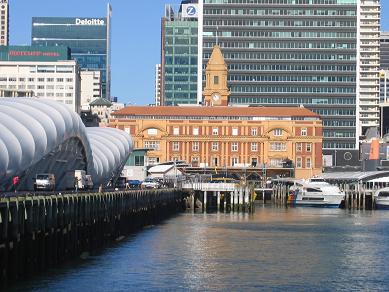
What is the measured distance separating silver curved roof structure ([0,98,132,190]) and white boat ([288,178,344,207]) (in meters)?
46.2

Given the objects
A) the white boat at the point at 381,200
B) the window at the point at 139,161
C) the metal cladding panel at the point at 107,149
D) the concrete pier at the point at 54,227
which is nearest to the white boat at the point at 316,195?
the white boat at the point at 381,200

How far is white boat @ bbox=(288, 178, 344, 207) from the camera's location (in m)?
170

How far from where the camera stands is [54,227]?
212 feet

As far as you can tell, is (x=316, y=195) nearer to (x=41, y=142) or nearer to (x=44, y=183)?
(x=41, y=142)

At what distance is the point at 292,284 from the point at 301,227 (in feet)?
163

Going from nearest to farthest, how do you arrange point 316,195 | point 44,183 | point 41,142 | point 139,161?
point 44,183 → point 41,142 → point 316,195 → point 139,161

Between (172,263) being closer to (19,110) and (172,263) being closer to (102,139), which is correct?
(19,110)

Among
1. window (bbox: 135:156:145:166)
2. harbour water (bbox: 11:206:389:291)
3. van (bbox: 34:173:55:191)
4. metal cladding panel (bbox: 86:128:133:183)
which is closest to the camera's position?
harbour water (bbox: 11:206:389:291)

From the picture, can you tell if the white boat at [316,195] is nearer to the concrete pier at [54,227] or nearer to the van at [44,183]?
the concrete pier at [54,227]

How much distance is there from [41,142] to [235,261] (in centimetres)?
2548

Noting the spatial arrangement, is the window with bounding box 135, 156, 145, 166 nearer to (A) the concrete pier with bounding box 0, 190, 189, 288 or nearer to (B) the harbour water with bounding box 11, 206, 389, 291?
(B) the harbour water with bounding box 11, 206, 389, 291

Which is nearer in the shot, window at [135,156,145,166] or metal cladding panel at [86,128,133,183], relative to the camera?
metal cladding panel at [86,128,133,183]

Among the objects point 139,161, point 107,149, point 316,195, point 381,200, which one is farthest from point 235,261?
point 139,161

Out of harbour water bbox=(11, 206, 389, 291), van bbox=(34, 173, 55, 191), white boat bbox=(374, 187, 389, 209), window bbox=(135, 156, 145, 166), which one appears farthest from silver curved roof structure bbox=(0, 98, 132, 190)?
window bbox=(135, 156, 145, 166)
